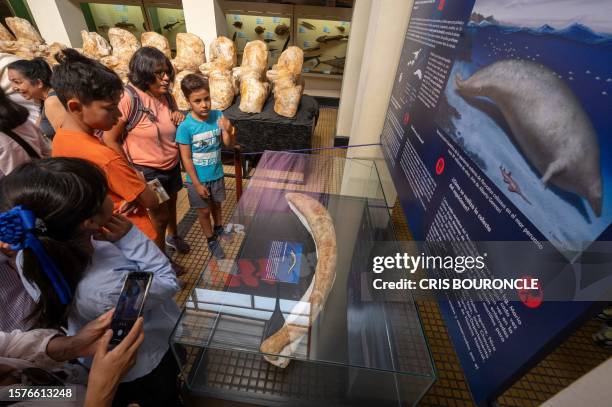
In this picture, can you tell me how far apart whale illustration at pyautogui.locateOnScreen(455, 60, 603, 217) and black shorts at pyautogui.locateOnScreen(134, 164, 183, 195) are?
6.73ft

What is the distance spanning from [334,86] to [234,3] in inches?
104

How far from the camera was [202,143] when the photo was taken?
2057 mm

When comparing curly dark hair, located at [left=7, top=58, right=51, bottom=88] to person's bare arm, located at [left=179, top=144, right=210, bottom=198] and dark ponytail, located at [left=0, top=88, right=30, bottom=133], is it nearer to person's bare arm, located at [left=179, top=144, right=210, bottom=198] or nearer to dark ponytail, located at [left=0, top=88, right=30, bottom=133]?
dark ponytail, located at [left=0, top=88, right=30, bottom=133]

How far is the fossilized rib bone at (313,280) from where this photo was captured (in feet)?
3.52

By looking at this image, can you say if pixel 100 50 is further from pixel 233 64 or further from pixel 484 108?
pixel 484 108

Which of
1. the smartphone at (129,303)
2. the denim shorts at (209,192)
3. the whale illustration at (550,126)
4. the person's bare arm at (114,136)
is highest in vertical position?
the whale illustration at (550,126)

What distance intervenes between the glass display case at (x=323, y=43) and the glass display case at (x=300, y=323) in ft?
17.6

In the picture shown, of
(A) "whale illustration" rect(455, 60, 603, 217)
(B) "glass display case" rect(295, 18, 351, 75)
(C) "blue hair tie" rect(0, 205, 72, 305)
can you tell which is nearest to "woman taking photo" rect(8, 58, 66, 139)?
(C) "blue hair tie" rect(0, 205, 72, 305)

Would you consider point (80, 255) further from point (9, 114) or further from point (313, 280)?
point (9, 114)

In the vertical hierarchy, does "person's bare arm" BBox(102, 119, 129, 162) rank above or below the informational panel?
below

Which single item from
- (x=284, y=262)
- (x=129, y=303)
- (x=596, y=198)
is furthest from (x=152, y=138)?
(x=596, y=198)

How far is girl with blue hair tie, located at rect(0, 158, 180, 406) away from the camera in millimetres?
765

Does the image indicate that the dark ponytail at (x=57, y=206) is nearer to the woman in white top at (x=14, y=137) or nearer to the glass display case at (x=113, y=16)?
the woman in white top at (x=14, y=137)

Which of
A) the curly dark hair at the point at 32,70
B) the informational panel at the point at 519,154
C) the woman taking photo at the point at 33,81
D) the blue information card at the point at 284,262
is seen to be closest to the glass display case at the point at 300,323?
the blue information card at the point at 284,262
